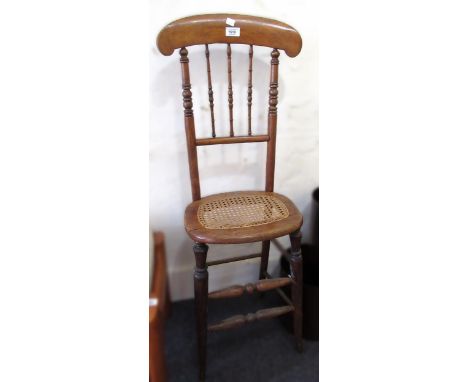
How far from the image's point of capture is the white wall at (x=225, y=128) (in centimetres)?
123

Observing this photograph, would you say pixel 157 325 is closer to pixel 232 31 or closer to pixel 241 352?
pixel 241 352

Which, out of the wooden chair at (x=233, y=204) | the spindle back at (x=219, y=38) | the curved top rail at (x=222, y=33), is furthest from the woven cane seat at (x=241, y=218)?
the curved top rail at (x=222, y=33)

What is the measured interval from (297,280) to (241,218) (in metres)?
0.30

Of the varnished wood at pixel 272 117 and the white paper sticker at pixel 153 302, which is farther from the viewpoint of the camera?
the varnished wood at pixel 272 117

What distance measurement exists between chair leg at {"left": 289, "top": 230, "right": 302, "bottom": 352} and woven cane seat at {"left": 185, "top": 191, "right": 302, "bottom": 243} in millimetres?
77

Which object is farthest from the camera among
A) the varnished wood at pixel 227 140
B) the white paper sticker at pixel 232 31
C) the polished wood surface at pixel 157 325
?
the varnished wood at pixel 227 140

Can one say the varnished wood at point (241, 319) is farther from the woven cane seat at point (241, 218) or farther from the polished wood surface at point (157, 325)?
the woven cane seat at point (241, 218)

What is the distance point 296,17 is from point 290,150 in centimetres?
Answer: 50

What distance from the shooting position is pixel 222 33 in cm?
107

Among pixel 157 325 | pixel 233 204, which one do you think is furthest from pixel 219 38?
pixel 157 325

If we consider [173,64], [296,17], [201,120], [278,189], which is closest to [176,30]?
[173,64]

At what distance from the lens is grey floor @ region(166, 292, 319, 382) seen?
1.23 m
